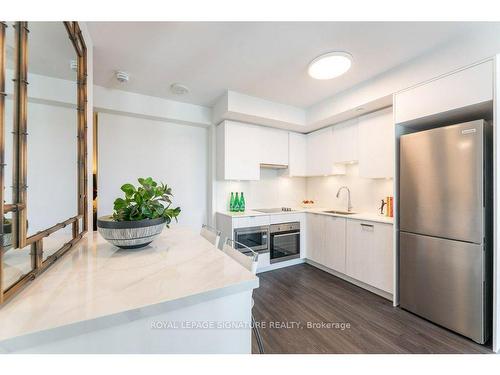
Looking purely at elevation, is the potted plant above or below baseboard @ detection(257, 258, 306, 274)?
above

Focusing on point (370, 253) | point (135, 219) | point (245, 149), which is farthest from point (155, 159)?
point (370, 253)

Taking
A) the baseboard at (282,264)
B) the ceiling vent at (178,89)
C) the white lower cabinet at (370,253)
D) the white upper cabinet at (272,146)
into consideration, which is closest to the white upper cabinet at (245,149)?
the white upper cabinet at (272,146)

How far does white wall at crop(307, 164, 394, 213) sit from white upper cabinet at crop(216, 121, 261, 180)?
1.29m

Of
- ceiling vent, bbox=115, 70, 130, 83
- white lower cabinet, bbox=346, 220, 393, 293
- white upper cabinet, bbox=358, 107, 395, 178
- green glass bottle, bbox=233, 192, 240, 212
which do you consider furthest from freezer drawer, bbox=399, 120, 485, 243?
ceiling vent, bbox=115, 70, 130, 83

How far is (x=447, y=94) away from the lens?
1.75 metres

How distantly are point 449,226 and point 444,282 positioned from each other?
47 centimetres

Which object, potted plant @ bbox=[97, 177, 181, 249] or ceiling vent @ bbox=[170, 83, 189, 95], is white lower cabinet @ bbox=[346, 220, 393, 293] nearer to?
potted plant @ bbox=[97, 177, 181, 249]

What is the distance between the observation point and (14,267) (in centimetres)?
76

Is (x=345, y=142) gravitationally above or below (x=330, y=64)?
below

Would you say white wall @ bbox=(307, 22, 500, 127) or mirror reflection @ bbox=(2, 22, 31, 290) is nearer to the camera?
mirror reflection @ bbox=(2, 22, 31, 290)

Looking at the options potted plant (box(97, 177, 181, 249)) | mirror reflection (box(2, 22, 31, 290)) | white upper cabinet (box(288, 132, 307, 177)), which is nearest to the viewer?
mirror reflection (box(2, 22, 31, 290))

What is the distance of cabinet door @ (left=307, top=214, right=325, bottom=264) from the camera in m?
2.98

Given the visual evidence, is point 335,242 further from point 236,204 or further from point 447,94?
point 447,94

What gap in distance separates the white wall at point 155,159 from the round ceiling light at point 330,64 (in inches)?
76.3
